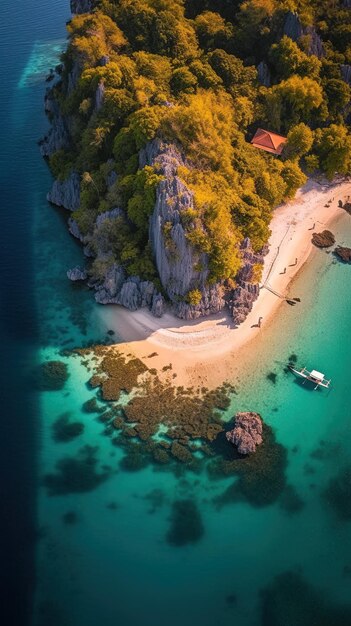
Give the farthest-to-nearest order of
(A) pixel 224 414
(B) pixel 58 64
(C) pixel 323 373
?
(B) pixel 58 64 → (C) pixel 323 373 → (A) pixel 224 414

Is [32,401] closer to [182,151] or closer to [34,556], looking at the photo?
[34,556]

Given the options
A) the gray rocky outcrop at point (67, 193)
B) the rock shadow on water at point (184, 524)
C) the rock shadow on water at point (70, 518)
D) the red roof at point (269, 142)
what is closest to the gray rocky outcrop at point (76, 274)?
the gray rocky outcrop at point (67, 193)

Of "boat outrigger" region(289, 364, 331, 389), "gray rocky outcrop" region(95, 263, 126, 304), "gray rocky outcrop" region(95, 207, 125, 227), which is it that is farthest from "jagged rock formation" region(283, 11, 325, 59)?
"boat outrigger" region(289, 364, 331, 389)

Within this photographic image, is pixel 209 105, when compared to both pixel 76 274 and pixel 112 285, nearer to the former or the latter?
pixel 112 285

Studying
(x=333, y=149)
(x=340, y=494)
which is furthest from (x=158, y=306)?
(x=333, y=149)

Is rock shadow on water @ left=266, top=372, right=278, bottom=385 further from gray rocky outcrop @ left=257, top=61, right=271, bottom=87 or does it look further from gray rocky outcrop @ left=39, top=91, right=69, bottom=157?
gray rocky outcrop @ left=39, top=91, right=69, bottom=157

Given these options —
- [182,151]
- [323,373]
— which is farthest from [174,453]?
[182,151]

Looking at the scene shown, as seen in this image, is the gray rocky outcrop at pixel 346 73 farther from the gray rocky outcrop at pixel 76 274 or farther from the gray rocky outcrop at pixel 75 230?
the gray rocky outcrop at pixel 76 274
